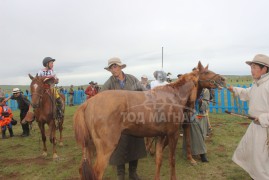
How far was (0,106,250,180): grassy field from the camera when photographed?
16.4 feet

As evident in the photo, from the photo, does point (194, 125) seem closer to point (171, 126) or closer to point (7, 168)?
point (171, 126)

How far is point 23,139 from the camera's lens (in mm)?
8953

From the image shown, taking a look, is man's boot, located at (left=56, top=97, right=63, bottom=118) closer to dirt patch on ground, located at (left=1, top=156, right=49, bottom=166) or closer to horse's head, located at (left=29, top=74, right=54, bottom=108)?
horse's head, located at (left=29, top=74, right=54, bottom=108)

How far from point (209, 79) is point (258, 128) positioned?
166 centimetres

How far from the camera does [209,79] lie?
5078 millimetres

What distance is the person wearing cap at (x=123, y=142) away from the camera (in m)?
4.45

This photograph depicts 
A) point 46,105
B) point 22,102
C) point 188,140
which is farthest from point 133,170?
point 22,102

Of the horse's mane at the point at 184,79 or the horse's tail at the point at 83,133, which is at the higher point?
the horse's mane at the point at 184,79

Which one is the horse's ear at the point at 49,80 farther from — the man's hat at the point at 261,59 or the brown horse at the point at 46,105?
the man's hat at the point at 261,59

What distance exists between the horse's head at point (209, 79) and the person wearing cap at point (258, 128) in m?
1.16

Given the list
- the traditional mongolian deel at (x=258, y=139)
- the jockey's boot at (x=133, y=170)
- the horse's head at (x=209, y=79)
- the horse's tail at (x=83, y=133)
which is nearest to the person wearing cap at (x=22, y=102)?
the jockey's boot at (x=133, y=170)

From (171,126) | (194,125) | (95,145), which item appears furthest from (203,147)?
(95,145)

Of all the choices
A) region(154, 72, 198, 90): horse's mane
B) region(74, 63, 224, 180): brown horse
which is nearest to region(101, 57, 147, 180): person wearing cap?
region(74, 63, 224, 180): brown horse

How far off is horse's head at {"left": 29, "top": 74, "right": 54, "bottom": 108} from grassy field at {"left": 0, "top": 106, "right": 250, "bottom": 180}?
1.64 meters
